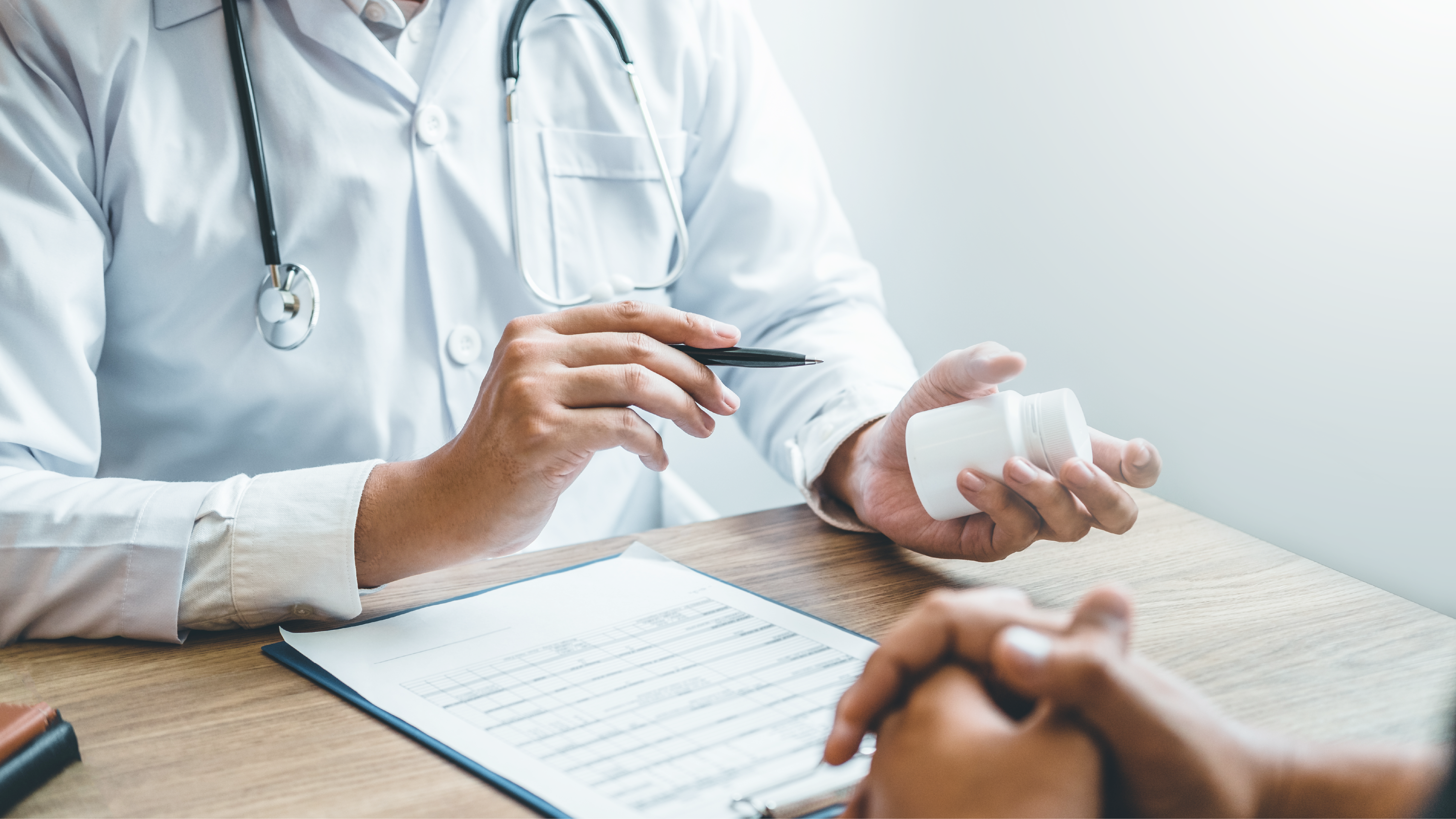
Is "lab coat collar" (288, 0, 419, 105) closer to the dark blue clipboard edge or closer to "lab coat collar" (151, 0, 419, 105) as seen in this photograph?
"lab coat collar" (151, 0, 419, 105)

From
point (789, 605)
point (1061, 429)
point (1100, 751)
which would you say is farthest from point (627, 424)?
Result: point (1100, 751)

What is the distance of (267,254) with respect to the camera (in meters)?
0.82

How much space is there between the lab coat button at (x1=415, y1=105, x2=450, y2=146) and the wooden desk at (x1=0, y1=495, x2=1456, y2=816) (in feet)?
1.35

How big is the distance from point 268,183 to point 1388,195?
3.03 ft

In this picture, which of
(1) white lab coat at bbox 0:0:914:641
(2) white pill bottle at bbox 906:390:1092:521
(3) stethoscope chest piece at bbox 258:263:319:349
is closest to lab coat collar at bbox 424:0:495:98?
(1) white lab coat at bbox 0:0:914:641

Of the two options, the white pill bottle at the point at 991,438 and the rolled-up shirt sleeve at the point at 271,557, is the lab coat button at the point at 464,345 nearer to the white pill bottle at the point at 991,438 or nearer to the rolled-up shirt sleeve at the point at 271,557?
the rolled-up shirt sleeve at the point at 271,557

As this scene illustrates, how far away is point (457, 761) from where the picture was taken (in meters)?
0.48

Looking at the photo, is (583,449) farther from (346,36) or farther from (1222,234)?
(1222,234)

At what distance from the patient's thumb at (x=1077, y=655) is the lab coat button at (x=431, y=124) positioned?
29.2 inches

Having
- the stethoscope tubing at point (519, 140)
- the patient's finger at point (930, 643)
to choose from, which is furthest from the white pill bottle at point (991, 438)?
the stethoscope tubing at point (519, 140)

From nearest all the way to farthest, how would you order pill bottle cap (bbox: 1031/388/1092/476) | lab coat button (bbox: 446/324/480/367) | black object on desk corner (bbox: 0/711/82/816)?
black object on desk corner (bbox: 0/711/82/816), pill bottle cap (bbox: 1031/388/1092/476), lab coat button (bbox: 446/324/480/367)

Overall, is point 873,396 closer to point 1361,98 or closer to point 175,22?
point 1361,98

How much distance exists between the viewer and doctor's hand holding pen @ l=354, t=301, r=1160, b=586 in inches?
25.3

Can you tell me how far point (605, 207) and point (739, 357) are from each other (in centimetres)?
39
